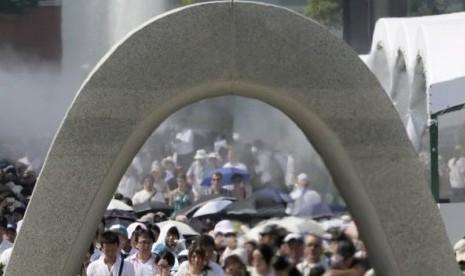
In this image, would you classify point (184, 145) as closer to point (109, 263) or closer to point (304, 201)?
point (304, 201)

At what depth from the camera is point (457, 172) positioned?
17.5m

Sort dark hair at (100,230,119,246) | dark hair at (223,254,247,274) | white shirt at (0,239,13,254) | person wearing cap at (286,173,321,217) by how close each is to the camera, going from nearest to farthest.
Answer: dark hair at (223,254,247,274), person wearing cap at (286,173,321,217), dark hair at (100,230,119,246), white shirt at (0,239,13,254)

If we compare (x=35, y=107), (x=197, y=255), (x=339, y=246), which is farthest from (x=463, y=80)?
(x=35, y=107)

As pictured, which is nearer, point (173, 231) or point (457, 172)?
point (173, 231)

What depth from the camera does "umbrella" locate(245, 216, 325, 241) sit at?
8516 mm

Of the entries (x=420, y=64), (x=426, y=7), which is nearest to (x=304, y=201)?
(x=420, y=64)

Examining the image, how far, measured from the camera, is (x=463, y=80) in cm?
1545

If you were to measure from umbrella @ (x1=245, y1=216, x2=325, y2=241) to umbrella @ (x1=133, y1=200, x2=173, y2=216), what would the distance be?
8332mm

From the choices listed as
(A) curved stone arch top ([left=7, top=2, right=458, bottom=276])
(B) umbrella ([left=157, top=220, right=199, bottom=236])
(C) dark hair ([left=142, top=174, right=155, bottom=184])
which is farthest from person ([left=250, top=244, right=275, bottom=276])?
(C) dark hair ([left=142, top=174, right=155, bottom=184])

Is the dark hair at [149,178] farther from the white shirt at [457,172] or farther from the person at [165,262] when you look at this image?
the person at [165,262]

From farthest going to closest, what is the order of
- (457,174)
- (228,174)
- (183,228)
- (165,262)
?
(228,174) → (457,174) → (183,228) → (165,262)

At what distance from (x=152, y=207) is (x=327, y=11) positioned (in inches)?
823

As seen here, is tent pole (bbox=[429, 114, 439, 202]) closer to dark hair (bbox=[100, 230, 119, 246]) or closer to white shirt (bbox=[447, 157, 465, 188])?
white shirt (bbox=[447, 157, 465, 188])

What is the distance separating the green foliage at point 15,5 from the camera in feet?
128
